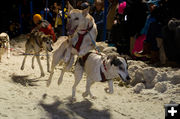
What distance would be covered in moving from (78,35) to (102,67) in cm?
89

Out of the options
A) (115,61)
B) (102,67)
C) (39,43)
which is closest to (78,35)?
(102,67)

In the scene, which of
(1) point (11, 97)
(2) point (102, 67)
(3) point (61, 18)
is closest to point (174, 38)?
(2) point (102, 67)

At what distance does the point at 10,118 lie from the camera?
414cm

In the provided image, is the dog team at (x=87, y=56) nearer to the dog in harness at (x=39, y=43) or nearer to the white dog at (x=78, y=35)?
the white dog at (x=78, y=35)

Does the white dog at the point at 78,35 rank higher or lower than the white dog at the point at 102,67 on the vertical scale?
higher

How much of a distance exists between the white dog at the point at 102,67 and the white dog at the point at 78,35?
0.21m

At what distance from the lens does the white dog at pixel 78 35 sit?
5277 mm

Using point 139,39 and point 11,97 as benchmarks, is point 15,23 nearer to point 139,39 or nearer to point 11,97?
point 139,39

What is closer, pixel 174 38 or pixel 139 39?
pixel 174 38

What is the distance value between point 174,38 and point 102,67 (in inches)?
98.0

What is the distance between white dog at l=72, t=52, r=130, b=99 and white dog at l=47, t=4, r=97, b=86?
0.21 meters

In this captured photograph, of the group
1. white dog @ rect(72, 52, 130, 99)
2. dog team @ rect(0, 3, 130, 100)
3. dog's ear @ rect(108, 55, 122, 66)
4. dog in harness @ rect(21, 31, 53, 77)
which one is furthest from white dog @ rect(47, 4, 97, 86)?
dog in harness @ rect(21, 31, 53, 77)

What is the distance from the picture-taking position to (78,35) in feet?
18.4

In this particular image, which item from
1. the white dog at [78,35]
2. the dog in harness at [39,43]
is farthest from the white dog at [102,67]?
the dog in harness at [39,43]
